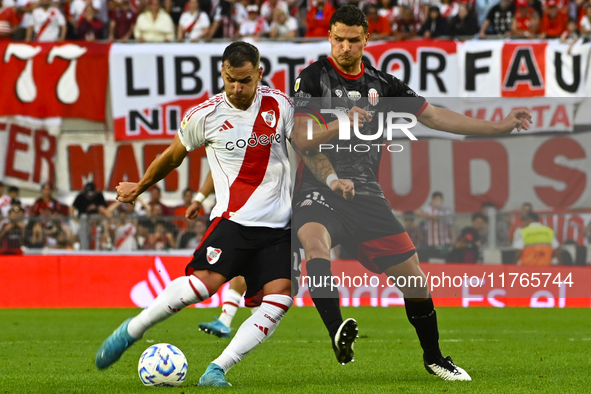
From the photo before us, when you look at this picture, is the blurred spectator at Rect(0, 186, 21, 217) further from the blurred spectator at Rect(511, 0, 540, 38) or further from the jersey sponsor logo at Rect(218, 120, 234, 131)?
the jersey sponsor logo at Rect(218, 120, 234, 131)

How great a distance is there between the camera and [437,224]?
44.2ft

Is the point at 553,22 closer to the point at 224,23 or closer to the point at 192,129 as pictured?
the point at 224,23

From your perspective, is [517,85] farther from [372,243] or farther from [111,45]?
[372,243]

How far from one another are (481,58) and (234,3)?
18.2ft

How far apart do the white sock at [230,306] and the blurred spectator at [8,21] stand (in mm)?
10808

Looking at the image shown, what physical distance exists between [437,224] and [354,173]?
7409 millimetres

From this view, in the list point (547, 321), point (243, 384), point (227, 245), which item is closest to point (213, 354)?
point (243, 384)

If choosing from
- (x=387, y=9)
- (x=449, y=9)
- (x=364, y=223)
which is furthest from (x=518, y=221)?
(x=364, y=223)

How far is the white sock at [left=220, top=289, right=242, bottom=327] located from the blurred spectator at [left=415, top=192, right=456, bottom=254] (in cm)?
390

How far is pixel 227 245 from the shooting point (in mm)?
5723

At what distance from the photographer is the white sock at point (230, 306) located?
9844 mm

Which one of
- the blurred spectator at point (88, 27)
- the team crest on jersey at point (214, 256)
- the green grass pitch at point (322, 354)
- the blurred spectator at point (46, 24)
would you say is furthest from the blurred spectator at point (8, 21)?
the team crest on jersey at point (214, 256)

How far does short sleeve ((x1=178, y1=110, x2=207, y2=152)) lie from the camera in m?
5.80

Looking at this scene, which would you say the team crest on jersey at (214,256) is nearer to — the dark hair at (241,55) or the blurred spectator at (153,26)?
the dark hair at (241,55)
